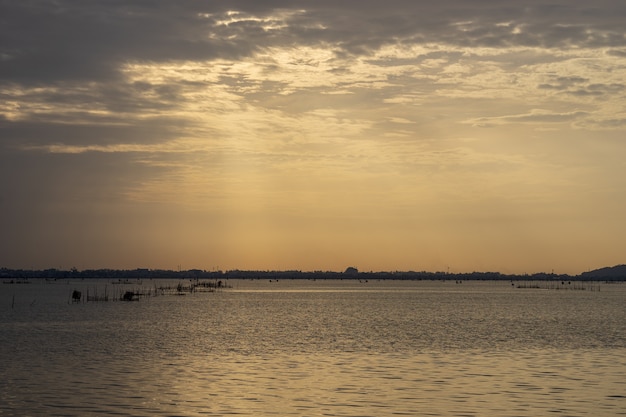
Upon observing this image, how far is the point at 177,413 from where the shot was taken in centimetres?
3192

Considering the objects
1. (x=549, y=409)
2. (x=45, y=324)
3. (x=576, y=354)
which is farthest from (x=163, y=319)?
(x=549, y=409)

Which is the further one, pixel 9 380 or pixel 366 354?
pixel 366 354

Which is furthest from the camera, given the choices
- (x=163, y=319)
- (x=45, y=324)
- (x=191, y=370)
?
(x=163, y=319)

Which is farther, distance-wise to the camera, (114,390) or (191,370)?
(191,370)

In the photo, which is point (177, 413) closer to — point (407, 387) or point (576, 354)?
point (407, 387)

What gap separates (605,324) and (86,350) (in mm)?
56552

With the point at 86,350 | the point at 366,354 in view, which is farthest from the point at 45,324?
the point at 366,354

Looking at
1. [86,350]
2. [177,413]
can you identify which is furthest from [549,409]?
[86,350]

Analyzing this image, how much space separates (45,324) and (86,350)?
30.2 meters

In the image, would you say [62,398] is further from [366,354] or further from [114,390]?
[366,354]

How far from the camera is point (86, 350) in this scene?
55.8 metres

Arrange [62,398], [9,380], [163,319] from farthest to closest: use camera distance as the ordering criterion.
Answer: [163,319], [9,380], [62,398]

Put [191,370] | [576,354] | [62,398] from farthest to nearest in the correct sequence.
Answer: [576,354] → [191,370] → [62,398]

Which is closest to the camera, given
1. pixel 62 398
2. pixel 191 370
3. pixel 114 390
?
pixel 62 398
